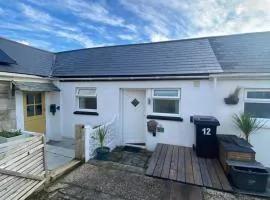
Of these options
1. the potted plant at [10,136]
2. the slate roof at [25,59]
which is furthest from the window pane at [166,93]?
the slate roof at [25,59]

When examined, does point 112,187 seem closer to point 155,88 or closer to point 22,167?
point 22,167

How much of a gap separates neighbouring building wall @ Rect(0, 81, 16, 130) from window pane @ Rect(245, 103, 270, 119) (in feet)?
26.9

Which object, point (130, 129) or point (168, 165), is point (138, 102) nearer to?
point (130, 129)

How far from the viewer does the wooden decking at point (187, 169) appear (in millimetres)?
3894

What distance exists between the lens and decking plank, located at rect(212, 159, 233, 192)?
365 cm

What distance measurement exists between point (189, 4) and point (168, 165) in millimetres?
5838

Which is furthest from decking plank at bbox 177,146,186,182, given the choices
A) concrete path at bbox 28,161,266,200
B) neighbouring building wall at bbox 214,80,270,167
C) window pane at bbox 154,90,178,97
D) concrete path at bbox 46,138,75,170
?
concrete path at bbox 46,138,75,170

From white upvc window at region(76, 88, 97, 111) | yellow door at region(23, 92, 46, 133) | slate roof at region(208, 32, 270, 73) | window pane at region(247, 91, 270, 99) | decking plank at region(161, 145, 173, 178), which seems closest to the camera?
decking plank at region(161, 145, 173, 178)

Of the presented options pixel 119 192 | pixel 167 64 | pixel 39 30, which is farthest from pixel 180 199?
pixel 39 30

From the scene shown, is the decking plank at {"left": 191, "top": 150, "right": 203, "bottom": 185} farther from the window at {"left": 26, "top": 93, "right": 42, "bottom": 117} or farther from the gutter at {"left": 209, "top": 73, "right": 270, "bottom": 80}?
the window at {"left": 26, "top": 93, "right": 42, "bottom": 117}

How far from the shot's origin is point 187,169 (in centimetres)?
448

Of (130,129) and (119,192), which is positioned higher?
(130,129)

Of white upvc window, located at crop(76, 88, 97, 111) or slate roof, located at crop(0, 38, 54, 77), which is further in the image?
white upvc window, located at crop(76, 88, 97, 111)

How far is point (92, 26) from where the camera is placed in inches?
365
